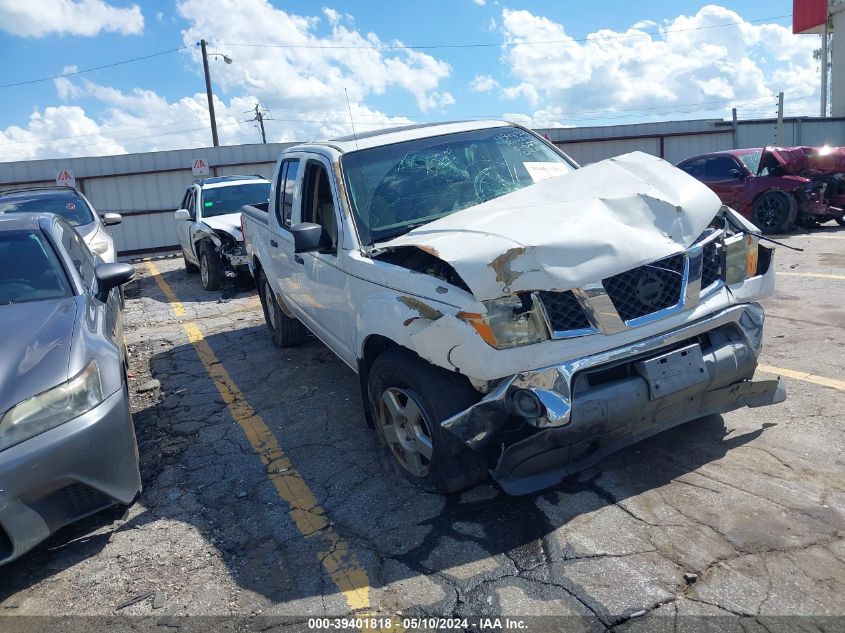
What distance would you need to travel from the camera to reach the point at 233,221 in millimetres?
10805

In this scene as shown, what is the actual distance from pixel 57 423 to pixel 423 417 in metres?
1.74

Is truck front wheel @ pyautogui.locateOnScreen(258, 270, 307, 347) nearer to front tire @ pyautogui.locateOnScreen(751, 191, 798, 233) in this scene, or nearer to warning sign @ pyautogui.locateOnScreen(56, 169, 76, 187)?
front tire @ pyautogui.locateOnScreen(751, 191, 798, 233)

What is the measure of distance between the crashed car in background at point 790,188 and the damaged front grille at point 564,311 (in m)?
10.6

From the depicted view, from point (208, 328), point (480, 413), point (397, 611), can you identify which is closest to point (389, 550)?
point (397, 611)

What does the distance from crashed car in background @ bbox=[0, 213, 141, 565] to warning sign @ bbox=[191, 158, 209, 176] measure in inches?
632

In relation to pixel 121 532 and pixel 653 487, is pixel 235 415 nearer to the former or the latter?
pixel 121 532

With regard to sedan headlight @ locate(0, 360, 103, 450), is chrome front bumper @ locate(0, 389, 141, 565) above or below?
below

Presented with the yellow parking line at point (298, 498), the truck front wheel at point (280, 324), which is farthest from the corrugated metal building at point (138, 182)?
the yellow parking line at point (298, 498)

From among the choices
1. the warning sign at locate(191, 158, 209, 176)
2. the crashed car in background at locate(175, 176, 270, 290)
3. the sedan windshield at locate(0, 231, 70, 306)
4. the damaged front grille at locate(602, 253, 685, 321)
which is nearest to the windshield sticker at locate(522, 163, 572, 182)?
the damaged front grille at locate(602, 253, 685, 321)

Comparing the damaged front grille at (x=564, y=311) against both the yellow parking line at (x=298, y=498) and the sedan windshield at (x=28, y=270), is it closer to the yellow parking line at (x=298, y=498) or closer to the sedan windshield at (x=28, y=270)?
the yellow parking line at (x=298, y=498)

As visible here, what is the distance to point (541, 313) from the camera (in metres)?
3.13

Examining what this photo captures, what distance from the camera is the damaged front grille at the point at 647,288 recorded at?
326 cm

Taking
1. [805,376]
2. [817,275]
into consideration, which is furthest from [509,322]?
[817,275]

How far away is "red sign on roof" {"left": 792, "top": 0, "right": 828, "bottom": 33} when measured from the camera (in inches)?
1106
